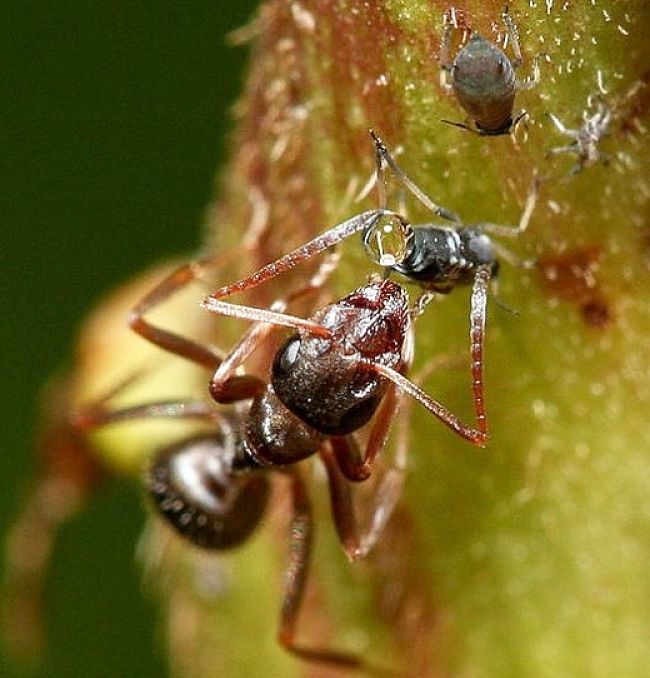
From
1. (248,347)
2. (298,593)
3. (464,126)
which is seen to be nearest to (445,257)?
(464,126)

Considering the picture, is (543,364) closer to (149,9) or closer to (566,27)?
(566,27)

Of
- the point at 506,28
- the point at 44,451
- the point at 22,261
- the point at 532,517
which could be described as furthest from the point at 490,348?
the point at 22,261

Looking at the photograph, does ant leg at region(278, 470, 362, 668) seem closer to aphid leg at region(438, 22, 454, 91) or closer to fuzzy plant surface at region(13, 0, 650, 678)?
fuzzy plant surface at region(13, 0, 650, 678)

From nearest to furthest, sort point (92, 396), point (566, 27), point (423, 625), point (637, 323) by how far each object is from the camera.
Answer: point (566, 27), point (637, 323), point (423, 625), point (92, 396)

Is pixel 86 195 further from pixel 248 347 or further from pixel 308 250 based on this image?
pixel 308 250

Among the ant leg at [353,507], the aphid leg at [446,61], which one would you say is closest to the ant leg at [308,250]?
the aphid leg at [446,61]

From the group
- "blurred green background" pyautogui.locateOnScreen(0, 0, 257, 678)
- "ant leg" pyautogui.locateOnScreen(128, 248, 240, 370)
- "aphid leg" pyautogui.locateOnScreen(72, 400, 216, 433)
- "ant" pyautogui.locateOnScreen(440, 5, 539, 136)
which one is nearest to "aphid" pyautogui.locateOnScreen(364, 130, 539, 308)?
"ant" pyautogui.locateOnScreen(440, 5, 539, 136)

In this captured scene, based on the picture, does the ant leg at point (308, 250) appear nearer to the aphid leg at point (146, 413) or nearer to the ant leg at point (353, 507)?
the ant leg at point (353, 507)
